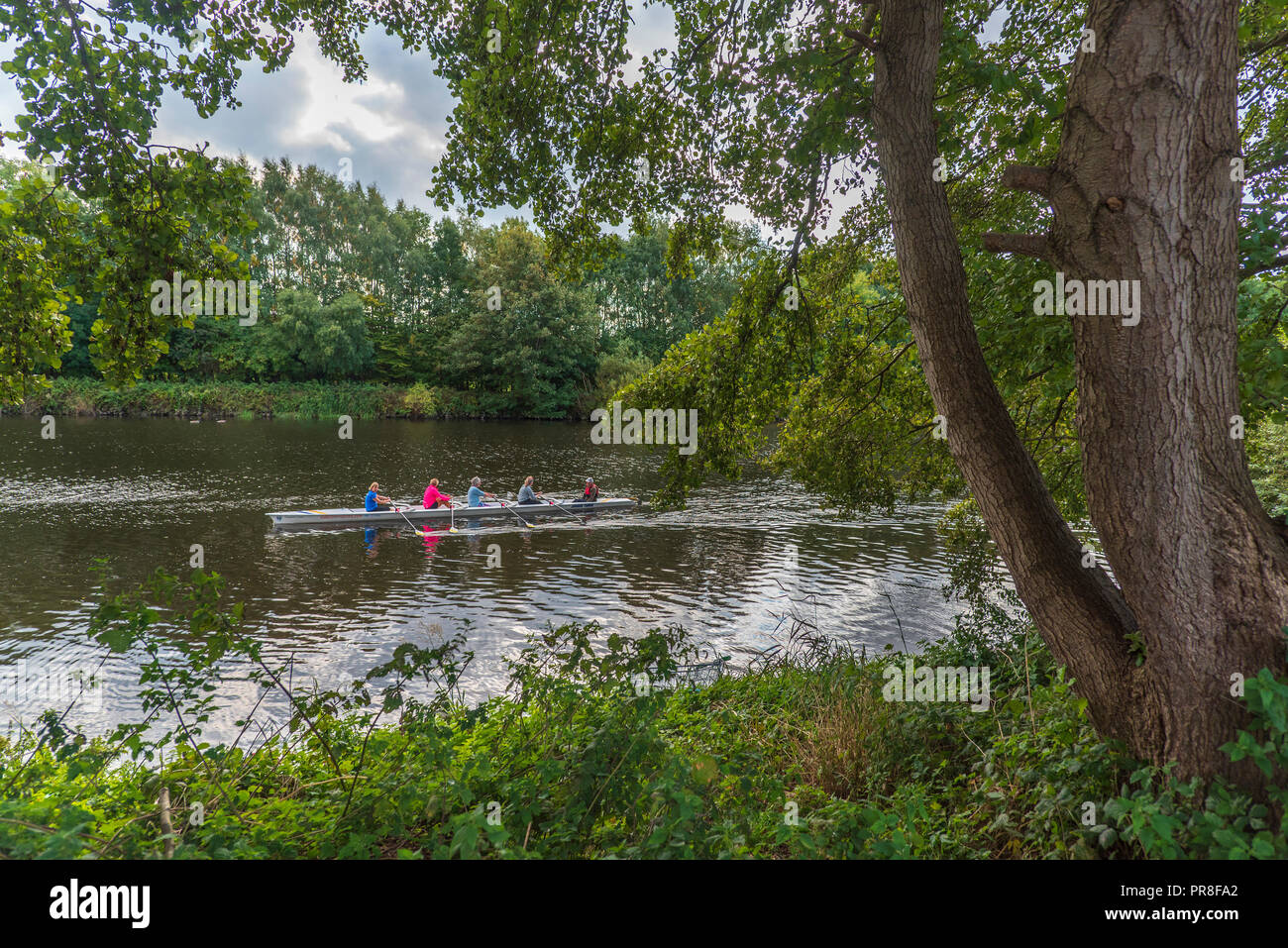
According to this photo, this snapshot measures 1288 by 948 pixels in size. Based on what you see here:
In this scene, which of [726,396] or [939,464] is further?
[939,464]

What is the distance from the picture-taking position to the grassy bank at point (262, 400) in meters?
39.5

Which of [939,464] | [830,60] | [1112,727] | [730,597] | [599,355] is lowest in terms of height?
[730,597]

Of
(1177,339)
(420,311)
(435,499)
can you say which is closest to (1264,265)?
(1177,339)

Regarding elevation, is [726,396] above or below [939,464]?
above

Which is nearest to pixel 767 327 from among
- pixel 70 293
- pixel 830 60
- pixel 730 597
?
pixel 830 60

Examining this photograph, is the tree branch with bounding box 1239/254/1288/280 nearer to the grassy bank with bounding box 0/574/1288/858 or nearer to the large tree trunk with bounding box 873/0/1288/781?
the large tree trunk with bounding box 873/0/1288/781

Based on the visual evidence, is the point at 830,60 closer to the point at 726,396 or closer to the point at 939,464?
the point at 726,396

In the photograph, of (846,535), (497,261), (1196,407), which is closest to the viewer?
(1196,407)

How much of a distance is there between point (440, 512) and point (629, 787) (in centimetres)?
1423

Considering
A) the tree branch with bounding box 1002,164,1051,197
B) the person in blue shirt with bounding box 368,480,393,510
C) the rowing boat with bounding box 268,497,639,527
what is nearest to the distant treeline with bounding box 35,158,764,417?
the rowing boat with bounding box 268,497,639,527

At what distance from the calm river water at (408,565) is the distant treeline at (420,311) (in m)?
24.3
